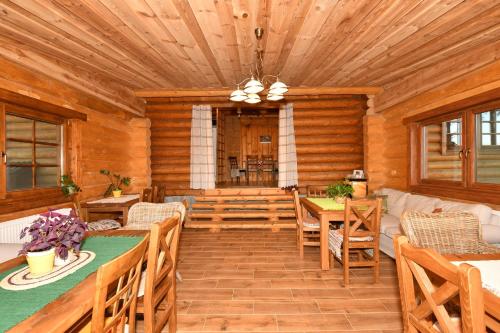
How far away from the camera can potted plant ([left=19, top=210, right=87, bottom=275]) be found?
143 cm

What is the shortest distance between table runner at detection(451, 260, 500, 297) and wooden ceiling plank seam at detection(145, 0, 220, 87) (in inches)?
124

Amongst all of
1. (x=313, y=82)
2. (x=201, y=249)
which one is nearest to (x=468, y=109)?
(x=313, y=82)

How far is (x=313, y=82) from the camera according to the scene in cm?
548

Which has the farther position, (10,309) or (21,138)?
(21,138)

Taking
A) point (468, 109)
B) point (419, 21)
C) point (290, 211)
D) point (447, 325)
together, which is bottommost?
point (290, 211)

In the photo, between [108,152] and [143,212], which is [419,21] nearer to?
[143,212]

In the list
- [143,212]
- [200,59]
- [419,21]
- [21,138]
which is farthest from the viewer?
[200,59]

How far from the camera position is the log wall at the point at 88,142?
3287 millimetres

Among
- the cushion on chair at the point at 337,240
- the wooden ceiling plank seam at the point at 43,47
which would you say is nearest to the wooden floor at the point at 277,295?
the cushion on chair at the point at 337,240

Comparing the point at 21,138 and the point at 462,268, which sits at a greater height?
the point at 21,138

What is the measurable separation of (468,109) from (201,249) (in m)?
4.50

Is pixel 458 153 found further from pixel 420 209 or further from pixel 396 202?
pixel 396 202

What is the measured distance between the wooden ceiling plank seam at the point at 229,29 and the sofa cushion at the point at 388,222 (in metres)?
3.33

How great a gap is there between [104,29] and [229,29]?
143 cm
